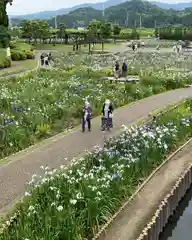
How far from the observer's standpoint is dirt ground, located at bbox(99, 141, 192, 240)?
10.5 meters

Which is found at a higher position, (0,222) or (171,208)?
(0,222)

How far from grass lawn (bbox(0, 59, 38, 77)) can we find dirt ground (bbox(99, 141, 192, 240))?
20.1 meters

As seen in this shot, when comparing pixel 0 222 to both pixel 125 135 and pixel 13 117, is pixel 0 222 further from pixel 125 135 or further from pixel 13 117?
pixel 13 117

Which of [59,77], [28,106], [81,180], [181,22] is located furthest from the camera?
[181,22]

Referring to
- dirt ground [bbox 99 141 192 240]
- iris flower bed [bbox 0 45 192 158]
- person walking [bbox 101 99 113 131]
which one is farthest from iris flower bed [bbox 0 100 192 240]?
iris flower bed [bbox 0 45 192 158]

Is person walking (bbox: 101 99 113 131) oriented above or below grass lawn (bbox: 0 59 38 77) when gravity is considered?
above

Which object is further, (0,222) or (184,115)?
(184,115)

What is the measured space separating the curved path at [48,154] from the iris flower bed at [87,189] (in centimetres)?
59

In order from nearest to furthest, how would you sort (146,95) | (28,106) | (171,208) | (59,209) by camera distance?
(59,209)
(171,208)
(28,106)
(146,95)

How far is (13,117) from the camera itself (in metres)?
17.1

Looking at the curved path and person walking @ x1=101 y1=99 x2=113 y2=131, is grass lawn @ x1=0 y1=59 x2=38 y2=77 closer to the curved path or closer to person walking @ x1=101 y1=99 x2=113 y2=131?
the curved path

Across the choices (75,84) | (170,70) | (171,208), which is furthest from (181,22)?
(171,208)

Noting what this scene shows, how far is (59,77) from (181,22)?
133419 mm

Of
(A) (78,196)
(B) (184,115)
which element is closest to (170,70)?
(B) (184,115)
